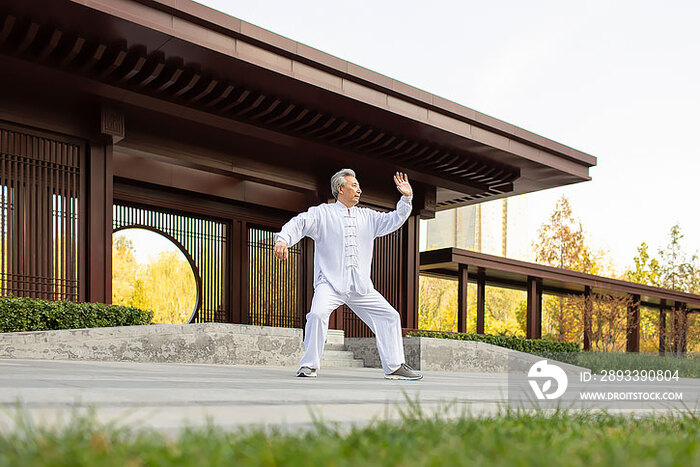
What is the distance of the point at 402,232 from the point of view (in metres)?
14.7

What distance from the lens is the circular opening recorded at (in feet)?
92.5

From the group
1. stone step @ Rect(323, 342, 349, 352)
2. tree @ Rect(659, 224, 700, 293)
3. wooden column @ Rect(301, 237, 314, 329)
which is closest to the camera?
stone step @ Rect(323, 342, 349, 352)

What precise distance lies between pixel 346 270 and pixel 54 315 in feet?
13.6

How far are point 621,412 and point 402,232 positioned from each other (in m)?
11.4

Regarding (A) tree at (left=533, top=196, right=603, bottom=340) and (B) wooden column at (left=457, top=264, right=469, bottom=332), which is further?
(A) tree at (left=533, top=196, right=603, bottom=340)

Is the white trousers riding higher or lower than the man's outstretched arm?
lower

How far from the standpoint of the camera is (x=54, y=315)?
8.45 metres

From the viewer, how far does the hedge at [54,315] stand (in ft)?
26.6

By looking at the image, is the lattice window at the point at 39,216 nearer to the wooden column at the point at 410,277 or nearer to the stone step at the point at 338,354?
the stone step at the point at 338,354

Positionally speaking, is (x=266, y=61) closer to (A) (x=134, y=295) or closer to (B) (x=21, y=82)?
(B) (x=21, y=82)

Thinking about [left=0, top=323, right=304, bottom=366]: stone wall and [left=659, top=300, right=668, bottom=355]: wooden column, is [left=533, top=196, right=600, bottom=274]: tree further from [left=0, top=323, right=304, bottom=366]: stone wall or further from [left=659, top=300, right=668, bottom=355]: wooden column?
[left=0, top=323, right=304, bottom=366]: stone wall

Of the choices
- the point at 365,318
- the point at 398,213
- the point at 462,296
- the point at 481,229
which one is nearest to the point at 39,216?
the point at 365,318

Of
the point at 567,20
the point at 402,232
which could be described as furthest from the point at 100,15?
the point at 567,20

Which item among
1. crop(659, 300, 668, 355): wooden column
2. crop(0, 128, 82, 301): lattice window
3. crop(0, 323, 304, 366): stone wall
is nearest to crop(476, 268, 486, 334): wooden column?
crop(659, 300, 668, 355): wooden column
